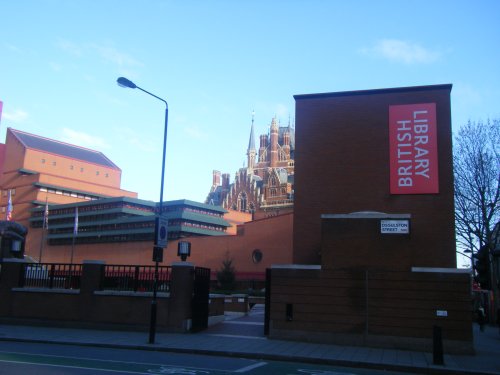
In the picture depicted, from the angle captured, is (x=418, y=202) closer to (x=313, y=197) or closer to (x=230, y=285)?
(x=313, y=197)

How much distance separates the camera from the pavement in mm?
13586

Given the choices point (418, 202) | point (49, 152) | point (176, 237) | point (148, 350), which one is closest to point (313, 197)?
point (418, 202)

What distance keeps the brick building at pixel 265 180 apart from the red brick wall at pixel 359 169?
90242 millimetres

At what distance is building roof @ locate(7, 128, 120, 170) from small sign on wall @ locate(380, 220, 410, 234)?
95515mm

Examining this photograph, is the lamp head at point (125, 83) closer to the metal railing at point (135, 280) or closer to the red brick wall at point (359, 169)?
the metal railing at point (135, 280)

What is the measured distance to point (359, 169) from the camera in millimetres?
23625

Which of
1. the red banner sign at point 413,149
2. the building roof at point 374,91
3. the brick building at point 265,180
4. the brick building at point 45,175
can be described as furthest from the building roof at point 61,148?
the red banner sign at point 413,149

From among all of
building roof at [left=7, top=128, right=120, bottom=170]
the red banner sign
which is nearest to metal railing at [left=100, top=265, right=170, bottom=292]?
the red banner sign

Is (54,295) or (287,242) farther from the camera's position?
(287,242)

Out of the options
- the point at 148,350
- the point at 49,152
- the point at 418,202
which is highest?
the point at 49,152

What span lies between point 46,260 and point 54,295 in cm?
8039

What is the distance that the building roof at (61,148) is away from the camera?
103m

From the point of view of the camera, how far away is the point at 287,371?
11.8m

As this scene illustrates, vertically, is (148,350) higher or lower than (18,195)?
lower
